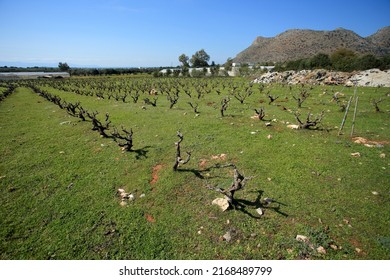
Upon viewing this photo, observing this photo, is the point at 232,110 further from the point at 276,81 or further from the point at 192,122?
the point at 276,81

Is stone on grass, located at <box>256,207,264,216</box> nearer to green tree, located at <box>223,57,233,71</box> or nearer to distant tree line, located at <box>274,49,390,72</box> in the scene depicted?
distant tree line, located at <box>274,49,390,72</box>

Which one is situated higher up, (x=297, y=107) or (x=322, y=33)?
(x=322, y=33)

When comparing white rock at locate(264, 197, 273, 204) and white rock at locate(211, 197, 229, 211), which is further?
white rock at locate(264, 197, 273, 204)

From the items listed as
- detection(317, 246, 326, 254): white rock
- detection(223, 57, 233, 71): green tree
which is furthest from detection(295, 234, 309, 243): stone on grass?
detection(223, 57, 233, 71): green tree

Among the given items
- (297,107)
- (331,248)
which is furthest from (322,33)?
(331,248)

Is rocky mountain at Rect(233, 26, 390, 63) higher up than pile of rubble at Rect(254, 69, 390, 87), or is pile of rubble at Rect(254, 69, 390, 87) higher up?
rocky mountain at Rect(233, 26, 390, 63)

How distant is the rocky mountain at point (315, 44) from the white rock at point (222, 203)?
399 ft

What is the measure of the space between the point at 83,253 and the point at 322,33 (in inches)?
6122

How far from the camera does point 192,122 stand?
17938mm

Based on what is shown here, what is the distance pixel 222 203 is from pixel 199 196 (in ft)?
3.35

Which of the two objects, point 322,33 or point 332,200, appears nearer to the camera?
point 332,200

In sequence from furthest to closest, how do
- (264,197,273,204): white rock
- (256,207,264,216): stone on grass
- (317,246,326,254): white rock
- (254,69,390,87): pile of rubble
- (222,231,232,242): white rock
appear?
(254,69,390,87): pile of rubble → (264,197,273,204): white rock → (256,207,264,216): stone on grass → (222,231,232,242): white rock → (317,246,326,254): white rock

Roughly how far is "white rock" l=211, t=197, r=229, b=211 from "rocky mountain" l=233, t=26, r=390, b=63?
121565 millimetres

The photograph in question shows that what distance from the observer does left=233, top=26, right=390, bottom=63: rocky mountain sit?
108938 mm
